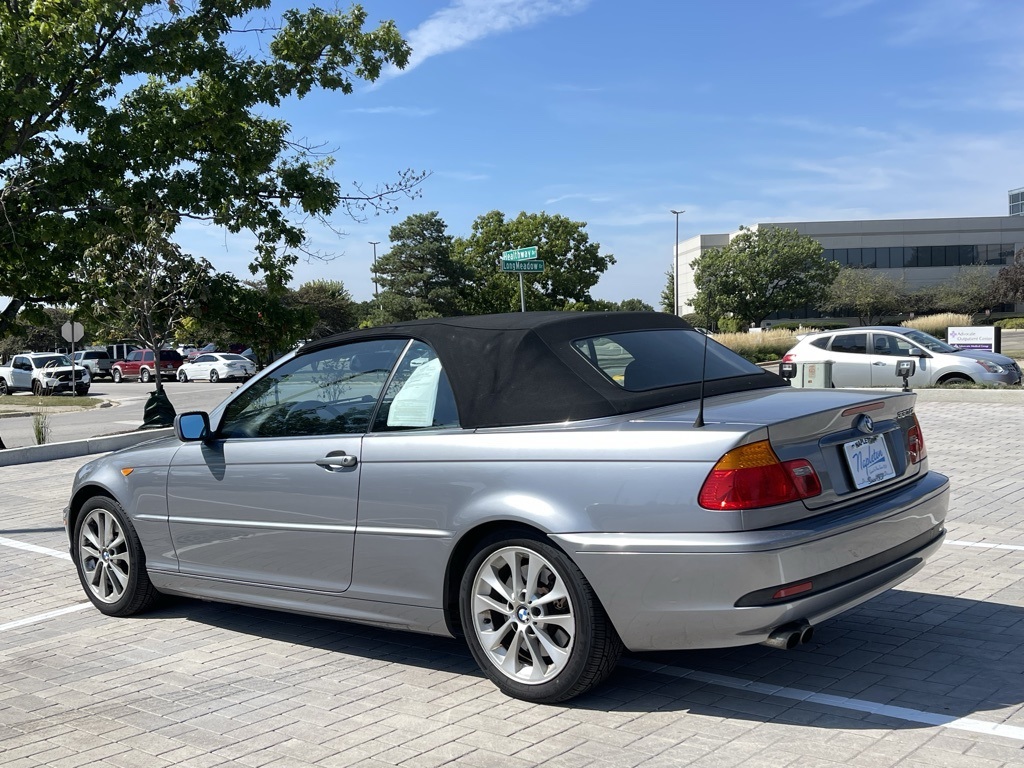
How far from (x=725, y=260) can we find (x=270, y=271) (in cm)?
6311

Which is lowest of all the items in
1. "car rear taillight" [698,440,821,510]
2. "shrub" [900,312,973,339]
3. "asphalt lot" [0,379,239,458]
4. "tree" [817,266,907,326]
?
"asphalt lot" [0,379,239,458]

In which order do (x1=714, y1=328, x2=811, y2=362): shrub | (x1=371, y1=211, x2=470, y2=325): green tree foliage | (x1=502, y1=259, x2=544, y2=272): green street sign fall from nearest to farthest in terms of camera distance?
(x1=502, y1=259, x2=544, y2=272): green street sign < (x1=714, y1=328, x2=811, y2=362): shrub < (x1=371, y1=211, x2=470, y2=325): green tree foliage

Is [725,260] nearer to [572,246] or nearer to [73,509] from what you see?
[572,246]

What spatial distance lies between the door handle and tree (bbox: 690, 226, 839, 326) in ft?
236

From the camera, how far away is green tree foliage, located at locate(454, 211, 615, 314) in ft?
247

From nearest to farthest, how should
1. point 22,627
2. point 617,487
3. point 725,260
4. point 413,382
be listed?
point 617,487
point 413,382
point 22,627
point 725,260

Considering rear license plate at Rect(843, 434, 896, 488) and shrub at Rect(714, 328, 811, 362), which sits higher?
shrub at Rect(714, 328, 811, 362)

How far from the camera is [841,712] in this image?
3939mm

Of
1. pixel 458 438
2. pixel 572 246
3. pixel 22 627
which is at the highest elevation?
pixel 572 246

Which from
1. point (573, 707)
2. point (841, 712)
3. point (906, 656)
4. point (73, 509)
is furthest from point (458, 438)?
point (73, 509)

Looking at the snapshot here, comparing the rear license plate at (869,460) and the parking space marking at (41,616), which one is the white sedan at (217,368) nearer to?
the parking space marking at (41,616)

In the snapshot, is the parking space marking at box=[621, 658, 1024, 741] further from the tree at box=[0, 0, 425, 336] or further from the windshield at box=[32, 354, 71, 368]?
the windshield at box=[32, 354, 71, 368]

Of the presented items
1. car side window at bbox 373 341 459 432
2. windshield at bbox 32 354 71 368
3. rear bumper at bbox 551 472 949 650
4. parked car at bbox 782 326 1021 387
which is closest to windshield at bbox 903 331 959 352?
parked car at bbox 782 326 1021 387

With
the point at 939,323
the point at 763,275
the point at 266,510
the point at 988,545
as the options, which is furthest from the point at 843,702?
the point at 763,275
